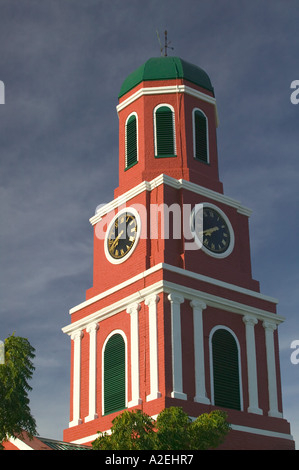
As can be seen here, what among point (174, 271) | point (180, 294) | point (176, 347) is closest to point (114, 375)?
point (176, 347)

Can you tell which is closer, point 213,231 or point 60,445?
point 60,445

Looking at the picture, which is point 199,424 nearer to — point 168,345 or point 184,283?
point 168,345

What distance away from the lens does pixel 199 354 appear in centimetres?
3631

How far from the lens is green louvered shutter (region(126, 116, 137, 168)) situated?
140 feet

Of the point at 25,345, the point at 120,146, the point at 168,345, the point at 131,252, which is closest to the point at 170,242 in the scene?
the point at 131,252

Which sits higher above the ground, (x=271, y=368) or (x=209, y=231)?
(x=209, y=231)

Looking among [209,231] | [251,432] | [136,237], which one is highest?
[209,231]

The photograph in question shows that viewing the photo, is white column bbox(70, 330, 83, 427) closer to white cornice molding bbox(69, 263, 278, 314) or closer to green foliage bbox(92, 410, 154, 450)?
white cornice molding bbox(69, 263, 278, 314)

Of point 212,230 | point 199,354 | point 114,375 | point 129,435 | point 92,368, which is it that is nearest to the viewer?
point 129,435

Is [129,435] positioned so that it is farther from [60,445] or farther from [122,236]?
[122,236]

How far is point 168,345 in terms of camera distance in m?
35.4

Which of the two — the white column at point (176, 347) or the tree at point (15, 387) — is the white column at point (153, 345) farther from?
the tree at point (15, 387)

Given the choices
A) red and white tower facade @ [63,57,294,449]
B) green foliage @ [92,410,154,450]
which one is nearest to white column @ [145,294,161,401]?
red and white tower facade @ [63,57,294,449]

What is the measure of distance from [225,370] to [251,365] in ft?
4.75
